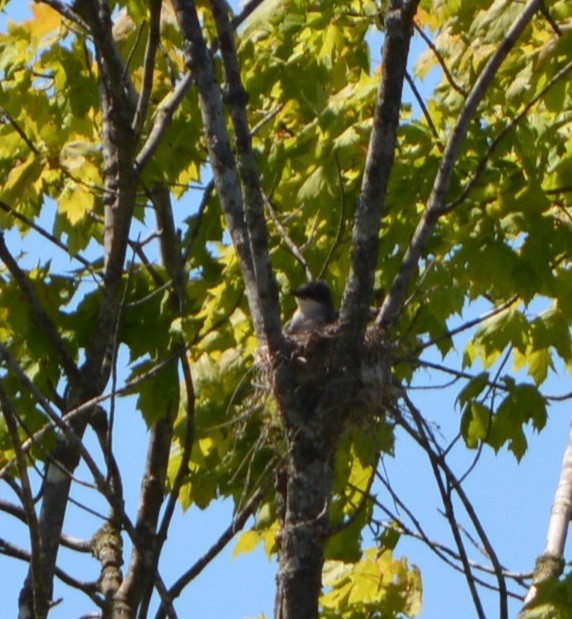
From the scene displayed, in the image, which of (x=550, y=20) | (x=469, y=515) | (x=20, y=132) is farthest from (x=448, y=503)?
(x=20, y=132)

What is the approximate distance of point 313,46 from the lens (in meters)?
6.27

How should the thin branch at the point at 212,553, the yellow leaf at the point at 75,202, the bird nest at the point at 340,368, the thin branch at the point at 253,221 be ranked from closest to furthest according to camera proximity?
the thin branch at the point at 253,221 < the bird nest at the point at 340,368 < the thin branch at the point at 212,553 < the yellow leaf at the point at 75,202

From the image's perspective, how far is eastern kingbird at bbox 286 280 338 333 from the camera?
19.0ft

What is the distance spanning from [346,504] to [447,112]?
212 cm

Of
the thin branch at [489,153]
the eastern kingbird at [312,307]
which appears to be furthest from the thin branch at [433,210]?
the eastern kingbird at [312,307]

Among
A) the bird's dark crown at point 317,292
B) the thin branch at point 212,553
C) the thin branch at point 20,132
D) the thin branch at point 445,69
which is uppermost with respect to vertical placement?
the thin branch at point 20,132

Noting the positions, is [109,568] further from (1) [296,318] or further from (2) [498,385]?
(2) [498,385]

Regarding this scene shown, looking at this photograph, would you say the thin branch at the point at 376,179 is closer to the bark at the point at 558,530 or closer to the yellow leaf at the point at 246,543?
the bark at the point at 558,530

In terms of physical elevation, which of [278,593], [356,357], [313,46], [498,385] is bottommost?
[278,593]

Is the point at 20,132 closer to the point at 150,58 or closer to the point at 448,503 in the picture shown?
the point at 150,58

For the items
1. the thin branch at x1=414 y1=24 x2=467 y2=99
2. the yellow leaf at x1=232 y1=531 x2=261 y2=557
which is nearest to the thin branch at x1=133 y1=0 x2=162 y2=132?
the thin branch at x1=414 y1=24 x2=467 y2=99

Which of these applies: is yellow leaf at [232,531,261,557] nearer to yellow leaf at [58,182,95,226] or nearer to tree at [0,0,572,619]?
tree at [0,0,572,619]

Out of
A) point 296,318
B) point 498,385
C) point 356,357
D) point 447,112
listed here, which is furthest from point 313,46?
point 356,357

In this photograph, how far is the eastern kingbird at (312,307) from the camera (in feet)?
19.0
